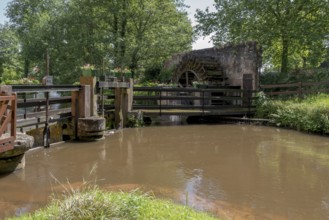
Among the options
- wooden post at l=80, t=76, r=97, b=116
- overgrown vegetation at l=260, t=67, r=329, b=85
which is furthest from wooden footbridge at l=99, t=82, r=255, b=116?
wooden post at l=80, t=76, r=97, b=116

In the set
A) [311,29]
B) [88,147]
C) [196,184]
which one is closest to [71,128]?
[88,147]

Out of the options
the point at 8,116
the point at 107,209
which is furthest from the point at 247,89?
the point at 107,209

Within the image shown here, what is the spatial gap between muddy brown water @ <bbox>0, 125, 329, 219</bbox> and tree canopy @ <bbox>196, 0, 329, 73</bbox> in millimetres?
7158

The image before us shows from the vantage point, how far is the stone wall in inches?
518

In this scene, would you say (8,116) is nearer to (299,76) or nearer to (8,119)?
(8,119)

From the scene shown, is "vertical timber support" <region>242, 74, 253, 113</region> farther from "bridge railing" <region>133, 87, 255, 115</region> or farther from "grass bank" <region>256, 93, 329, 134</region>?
"grass bank" <region>256, 93, 329, 134</region>

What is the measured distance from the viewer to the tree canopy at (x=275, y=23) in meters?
13.7

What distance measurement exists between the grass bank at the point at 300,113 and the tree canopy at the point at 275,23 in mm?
3503

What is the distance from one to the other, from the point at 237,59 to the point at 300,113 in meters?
4.82

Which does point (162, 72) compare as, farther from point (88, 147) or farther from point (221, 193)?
point (221, 193)

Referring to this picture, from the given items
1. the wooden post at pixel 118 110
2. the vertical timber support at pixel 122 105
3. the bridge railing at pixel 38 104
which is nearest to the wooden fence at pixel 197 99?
the vertical timber support at pixel 122 105

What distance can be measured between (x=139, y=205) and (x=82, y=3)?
58.7 feet

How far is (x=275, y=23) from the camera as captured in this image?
14633mm

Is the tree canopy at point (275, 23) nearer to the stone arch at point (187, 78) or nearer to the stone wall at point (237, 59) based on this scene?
the stone wall at point (237, 59)
